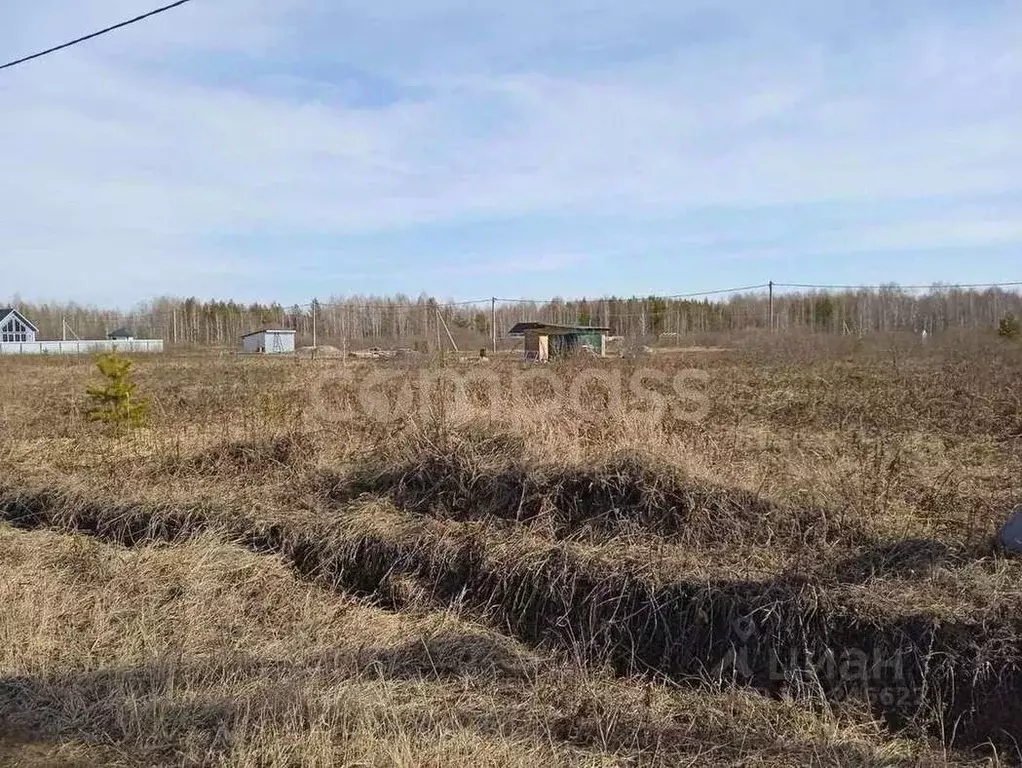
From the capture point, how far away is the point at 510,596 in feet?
16.5

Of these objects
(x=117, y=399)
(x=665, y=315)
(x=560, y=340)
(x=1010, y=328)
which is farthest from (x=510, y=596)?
(x=665, y=315)

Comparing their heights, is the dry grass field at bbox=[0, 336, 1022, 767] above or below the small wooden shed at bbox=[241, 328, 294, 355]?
below

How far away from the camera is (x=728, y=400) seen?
13.2 m

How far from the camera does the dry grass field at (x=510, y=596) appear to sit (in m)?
3.34

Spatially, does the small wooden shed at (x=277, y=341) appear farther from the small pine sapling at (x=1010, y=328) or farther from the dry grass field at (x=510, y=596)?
the dry grass field at (x=510, y=596)

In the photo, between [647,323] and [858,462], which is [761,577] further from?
[647,323]

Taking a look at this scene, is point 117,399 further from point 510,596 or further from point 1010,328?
point 1010,328

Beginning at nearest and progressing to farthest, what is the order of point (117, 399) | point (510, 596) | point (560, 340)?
1. point (510, 596)
2. point (117, 399)
3. point (560, 340)

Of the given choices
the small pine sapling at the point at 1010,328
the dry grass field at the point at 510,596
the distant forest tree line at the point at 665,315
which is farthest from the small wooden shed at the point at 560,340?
the dry grass field at the point at 510,596

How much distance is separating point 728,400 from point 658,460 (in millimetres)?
7648

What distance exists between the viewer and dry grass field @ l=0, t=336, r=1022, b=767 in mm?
3344

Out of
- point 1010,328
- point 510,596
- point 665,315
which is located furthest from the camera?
point 665,315

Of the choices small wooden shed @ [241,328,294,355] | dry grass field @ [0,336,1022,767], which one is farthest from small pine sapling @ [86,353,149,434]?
small wooden shed @ [241,328,294,355]

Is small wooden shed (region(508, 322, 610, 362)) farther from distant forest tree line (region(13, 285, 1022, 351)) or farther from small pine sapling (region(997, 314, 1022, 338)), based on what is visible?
small pine sapling (region(997, 314, 1022, 338))
